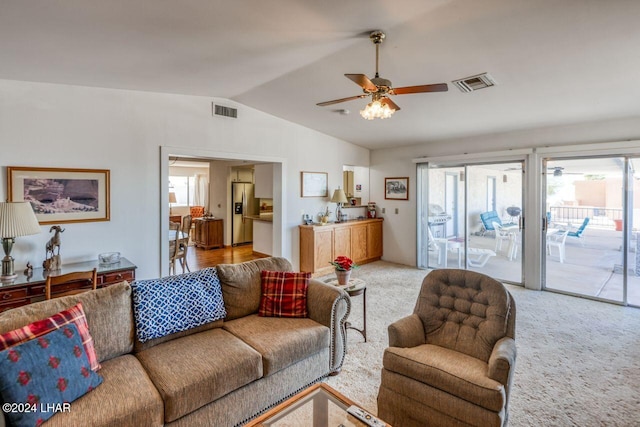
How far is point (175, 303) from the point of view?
2.32 meters

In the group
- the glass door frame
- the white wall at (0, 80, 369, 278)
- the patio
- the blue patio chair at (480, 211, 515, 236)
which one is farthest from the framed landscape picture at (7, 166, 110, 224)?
the patio

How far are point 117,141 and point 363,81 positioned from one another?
311cm

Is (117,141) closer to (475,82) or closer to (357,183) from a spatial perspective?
(475,82)

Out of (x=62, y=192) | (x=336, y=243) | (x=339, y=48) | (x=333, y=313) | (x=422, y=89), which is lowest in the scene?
(x=333, y=313)

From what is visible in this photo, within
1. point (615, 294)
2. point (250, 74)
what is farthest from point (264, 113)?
point (615, 294)

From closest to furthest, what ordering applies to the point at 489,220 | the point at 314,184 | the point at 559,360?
the point at 559,360 → the point at 489,220 → the point at 314,184

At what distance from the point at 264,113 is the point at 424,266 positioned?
13.8 ft

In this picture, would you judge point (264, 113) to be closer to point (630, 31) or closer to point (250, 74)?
point (250, 74)

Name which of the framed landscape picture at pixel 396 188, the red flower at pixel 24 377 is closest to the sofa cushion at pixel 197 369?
the red flower at pixel 24 377

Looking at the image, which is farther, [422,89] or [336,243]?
[336,243]

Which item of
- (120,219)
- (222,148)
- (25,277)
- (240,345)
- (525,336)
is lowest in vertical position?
(525,336)

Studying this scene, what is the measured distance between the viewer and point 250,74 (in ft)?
11.8

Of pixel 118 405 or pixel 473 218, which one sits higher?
pixel 473 218

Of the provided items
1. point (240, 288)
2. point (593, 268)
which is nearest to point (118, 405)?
point (240, 288)
